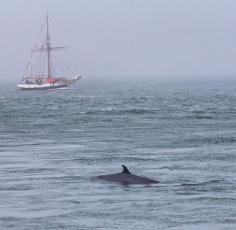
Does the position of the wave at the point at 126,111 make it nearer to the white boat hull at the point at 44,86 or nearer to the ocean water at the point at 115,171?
the ocean water at the point at 115,171

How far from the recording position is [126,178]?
34.2 m

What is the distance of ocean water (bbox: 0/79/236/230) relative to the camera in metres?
27.0

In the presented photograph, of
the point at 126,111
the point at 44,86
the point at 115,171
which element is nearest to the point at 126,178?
the point at 115,171

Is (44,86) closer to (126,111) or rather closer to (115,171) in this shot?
(126,111)

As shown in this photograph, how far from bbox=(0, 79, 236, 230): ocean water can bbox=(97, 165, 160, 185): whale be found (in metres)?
0.46

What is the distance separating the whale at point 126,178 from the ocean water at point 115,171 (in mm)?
461

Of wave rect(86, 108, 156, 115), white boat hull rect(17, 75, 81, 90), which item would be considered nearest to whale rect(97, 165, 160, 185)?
wave rect(86, 108, 156, 115)

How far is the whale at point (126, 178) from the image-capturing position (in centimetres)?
3394

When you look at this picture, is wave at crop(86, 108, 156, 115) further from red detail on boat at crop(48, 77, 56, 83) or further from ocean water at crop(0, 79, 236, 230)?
red detail on boat at crop(48, 77, 56, 83)

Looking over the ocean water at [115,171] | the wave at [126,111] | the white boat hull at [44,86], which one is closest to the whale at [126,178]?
the ocean water at [115,171]

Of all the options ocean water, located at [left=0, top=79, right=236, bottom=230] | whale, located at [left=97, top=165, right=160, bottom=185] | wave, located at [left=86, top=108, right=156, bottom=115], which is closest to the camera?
ocean water, located at [left=0, top=79, right=236, bottom=230]

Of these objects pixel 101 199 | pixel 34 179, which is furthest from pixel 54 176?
pixel 101 199

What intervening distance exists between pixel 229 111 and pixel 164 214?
5602 centimetres

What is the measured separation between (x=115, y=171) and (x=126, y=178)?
340 centimetres
